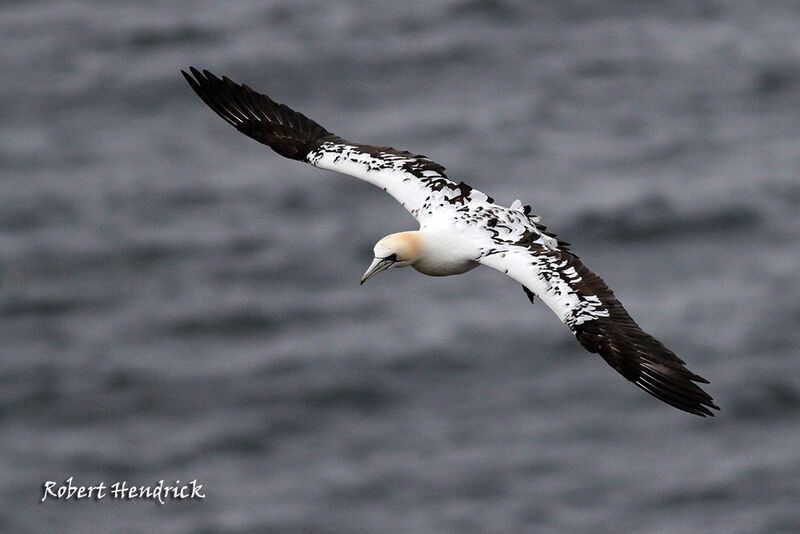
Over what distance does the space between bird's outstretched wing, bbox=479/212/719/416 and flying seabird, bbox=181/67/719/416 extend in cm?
1

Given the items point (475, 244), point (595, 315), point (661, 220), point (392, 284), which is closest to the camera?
point (595, 315)

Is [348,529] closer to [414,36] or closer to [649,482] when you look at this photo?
[649,482]

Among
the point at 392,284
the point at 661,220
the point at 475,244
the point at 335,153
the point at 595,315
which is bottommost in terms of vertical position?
the point at 595,315

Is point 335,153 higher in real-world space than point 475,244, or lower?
higher

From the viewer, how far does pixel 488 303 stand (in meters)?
41.7

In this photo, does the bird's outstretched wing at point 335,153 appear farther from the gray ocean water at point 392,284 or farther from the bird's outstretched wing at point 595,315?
the gray ocean water at point 392,284

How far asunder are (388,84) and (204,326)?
908 centimetres

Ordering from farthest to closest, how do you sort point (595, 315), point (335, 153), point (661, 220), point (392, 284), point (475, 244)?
point (661, 220) < point (392, 284) < point (335, 153) < point (475, 244) < point (595, 315)

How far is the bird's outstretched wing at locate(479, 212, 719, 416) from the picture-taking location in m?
19.9

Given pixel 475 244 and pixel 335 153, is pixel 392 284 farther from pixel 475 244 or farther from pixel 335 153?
pixel 475 244

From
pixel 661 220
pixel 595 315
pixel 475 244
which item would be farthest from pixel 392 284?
pixel 595 315

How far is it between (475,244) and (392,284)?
20.6 meters

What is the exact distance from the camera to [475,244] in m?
22.1

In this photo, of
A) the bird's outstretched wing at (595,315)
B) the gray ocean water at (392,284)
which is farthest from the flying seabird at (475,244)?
the gray ocean water at (392,284)
